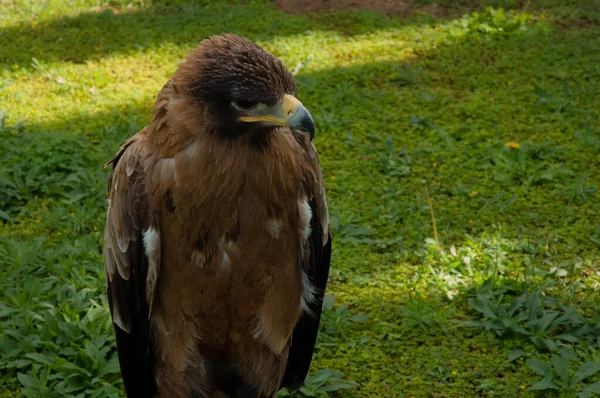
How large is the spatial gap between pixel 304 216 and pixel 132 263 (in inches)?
28.0

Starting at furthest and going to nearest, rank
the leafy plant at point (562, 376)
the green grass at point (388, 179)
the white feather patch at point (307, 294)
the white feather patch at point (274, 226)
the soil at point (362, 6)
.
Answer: the soil at point (362, 6) < the green grass at point (388, 179) < the leafy plant at point (562, 376) < the white feather patch at point (307, 294) < the white feather patch at point (274, 226)

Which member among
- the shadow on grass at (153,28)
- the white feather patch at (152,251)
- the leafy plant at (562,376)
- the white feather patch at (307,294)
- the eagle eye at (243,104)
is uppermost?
the eagle eye at (243,104)

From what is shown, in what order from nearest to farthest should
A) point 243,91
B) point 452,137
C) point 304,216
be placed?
point 243,91 → point 304,216 → point 452,137

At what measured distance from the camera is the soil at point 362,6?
28.5ft

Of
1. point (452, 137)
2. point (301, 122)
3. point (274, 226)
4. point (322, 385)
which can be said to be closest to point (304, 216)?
point (274, 226)

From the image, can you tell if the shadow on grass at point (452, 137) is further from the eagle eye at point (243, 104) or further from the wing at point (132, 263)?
the eagle eye at point (243, 104)

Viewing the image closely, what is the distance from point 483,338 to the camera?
4.46 meters

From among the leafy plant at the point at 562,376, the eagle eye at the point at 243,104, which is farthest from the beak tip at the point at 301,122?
the leafy plant at the point at 562,376

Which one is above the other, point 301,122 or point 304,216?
point 301,122

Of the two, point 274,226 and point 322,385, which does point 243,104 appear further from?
point 322,385

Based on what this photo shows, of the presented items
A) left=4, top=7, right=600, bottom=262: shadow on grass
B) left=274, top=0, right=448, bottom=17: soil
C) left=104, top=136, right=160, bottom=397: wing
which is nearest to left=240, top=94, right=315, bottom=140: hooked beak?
left=104, top=136, right=160, bottom=397: wing

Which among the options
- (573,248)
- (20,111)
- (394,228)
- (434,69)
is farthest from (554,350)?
(20,111)

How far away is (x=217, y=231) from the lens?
3.07 metres

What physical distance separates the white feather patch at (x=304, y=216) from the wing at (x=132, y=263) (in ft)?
1.87
